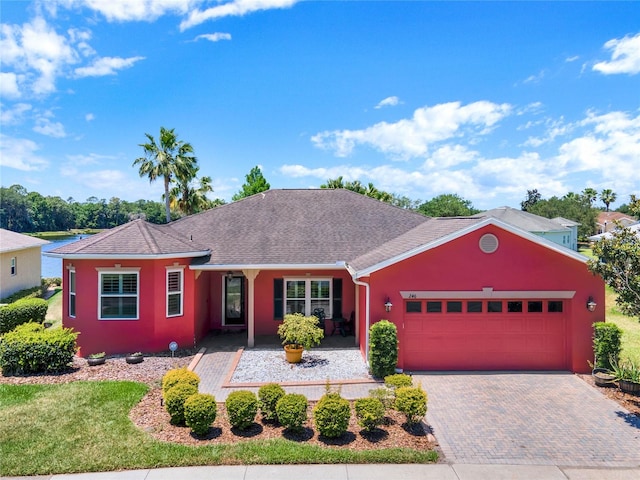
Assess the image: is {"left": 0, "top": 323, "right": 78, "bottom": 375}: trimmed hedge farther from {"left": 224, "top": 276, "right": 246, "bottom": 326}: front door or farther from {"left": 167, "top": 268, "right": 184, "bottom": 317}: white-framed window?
{"left": 224, "top": 276, "right": 246, "bottom": 326}: front door

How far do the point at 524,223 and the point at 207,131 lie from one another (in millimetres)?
27888

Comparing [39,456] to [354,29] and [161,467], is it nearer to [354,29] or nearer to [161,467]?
[161,467]

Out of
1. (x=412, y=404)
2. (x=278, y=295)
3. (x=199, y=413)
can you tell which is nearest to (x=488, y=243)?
(x=412, y=404)

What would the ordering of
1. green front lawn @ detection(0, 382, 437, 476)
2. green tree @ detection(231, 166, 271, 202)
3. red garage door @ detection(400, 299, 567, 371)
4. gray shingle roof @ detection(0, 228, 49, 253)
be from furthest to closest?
1. green tree @ detection(231, 166, 271, 202)
2. gray shingle roof @ detection(0, 228, 49, 253)
3. red garage door @ detection(400, 299, 567, 371)
4. green front lawn @ detection(0, 382, 437, 476)

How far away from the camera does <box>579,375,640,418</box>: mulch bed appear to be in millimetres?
8575

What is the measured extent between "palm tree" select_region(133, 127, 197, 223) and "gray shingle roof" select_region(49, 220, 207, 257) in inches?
598

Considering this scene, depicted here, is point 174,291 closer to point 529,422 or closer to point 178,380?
point 178,380

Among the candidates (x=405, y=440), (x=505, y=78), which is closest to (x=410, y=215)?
(x=505, y=78)

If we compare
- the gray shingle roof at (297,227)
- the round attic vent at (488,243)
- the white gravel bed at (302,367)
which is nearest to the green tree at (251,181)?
the gray shingle roof at (297,227)

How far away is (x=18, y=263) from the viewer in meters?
22.7

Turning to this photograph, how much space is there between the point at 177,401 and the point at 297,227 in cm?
969

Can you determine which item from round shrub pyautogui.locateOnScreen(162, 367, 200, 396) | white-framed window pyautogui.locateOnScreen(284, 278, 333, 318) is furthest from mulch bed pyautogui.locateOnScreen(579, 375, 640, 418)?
round shrub pyautogui.locateOnScreen(162, 367, 200, 396)

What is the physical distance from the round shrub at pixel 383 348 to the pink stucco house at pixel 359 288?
691 millimetres

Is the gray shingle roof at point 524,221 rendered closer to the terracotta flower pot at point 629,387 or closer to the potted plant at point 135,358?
the terracotta flower pot at point 629,387
